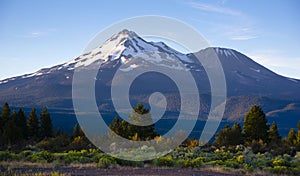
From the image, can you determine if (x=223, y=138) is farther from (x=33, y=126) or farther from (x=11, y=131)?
(x=33, y=126)

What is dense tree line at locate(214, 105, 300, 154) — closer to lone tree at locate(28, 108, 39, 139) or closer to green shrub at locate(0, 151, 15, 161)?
green shrub at locate(0, 151, 15, 161)

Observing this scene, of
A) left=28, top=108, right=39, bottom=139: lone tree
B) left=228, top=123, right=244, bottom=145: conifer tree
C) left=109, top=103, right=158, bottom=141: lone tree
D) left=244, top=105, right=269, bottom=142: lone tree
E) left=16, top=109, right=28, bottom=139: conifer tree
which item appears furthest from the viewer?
left=28, top=108, right=39, bottom=139: lone tree

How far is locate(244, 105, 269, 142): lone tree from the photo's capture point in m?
27.8

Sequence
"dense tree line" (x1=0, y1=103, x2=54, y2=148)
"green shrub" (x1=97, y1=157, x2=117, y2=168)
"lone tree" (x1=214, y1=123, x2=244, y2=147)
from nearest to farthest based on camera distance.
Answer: "green shrub" (x1=97, y1=157, x2=117, y2=168) < "lone tree" (x1=214, y1=123, x2=244, y2=147) < "dense tree line" (x1=0, y1=103, x2=54, y2=148)

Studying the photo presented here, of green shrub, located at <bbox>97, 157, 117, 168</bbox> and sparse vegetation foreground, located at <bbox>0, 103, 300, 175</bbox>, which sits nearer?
green shrub, located at <bbox>97, 157, 117, 168</bbox>

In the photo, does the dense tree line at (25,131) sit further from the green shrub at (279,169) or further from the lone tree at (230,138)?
the green shrub at (279,169)

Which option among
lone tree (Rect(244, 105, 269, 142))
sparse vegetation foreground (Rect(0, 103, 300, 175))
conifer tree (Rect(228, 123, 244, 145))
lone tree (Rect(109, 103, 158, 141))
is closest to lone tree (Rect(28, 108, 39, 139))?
sparse vegetation foreground (Rect(0, 103, 300, 175))

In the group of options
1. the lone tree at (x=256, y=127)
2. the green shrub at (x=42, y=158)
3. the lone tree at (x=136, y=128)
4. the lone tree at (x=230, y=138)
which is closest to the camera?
the green shrub at (x=42, y=158)

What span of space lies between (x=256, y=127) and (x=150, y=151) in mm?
10554

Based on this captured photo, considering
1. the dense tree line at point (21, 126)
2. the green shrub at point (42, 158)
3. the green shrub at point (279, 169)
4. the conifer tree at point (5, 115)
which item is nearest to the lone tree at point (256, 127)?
the green shrub at point (279, 169)

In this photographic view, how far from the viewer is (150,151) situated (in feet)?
66.6

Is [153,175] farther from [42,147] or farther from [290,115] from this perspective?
[290,115]

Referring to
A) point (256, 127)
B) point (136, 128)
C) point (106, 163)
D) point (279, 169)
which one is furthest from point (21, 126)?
point (279, 169)

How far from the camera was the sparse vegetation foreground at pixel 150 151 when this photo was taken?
600 inches
